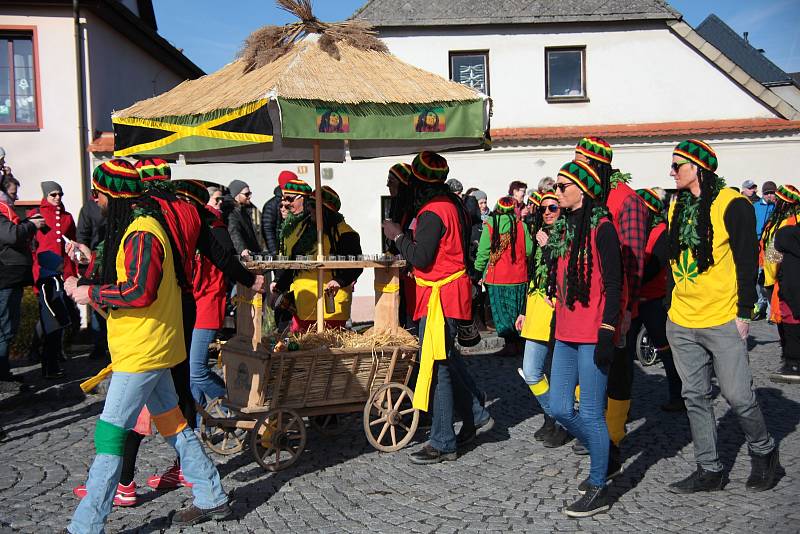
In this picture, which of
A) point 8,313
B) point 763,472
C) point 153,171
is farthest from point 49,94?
point 763,472

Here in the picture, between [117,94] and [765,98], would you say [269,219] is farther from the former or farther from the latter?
[765,98]

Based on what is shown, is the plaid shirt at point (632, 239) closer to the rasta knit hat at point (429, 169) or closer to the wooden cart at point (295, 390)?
the rasta knit hat at point (429, 169)

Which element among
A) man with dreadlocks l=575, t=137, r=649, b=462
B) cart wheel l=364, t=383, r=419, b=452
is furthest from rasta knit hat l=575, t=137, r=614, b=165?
cart wheel l=364, t=383, r=419, b=452

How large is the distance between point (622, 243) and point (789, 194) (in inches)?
164

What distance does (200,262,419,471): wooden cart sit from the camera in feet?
17.9

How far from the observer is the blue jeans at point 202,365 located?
5977 millimetres

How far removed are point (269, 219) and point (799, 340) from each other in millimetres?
6636

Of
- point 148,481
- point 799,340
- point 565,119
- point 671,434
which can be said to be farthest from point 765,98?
point 148,481

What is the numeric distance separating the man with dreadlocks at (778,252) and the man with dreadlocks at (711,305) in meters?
3.83

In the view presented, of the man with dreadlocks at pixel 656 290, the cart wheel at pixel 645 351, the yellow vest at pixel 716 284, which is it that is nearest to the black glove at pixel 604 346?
the yellow vest at pixel 716 284

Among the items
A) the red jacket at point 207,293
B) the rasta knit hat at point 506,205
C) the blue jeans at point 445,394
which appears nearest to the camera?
the blue jeans at point 445,394

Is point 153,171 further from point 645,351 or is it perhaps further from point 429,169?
point 645,351

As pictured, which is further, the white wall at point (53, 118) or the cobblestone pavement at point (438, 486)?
the white wall at point (53, 118)

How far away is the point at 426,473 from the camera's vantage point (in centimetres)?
557
